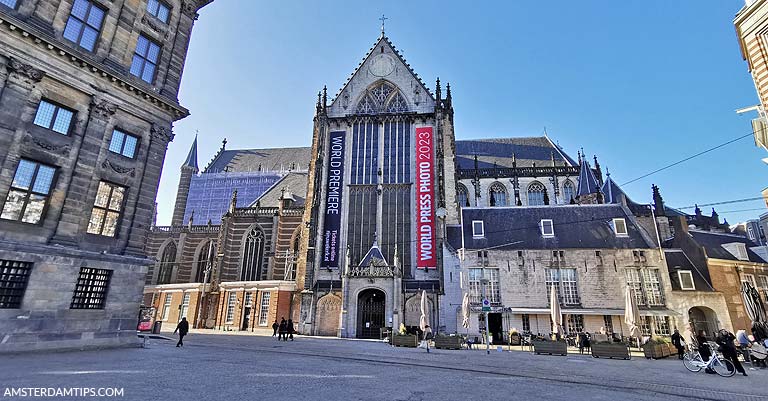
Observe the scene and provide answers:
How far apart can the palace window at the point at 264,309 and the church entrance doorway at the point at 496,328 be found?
62.0 feet

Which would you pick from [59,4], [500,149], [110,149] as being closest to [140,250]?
[110,149]

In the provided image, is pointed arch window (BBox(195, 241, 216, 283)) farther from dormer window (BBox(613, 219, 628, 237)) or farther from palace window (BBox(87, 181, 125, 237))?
dormer window (BBox(613, 219, 628, 237))

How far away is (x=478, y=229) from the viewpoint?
27016 millimetres

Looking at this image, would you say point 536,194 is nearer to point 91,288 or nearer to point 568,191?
point 568,191

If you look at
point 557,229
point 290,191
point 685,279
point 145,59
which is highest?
point 290,191

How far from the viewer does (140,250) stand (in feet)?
47.9

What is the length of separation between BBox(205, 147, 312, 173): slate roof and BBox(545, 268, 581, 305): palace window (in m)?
33.3

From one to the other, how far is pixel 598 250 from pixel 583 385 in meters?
18.3

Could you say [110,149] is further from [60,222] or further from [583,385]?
[583,385]

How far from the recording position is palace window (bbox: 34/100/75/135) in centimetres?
1270

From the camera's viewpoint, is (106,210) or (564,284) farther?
(564,284)

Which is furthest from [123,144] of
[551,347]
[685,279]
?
[685,279]

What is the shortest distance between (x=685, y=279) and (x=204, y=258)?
4208 centimetres

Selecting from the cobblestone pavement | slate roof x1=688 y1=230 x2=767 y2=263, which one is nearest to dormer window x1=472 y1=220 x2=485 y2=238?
slate roof x1=688 y1=230 x2=767 y2=263
